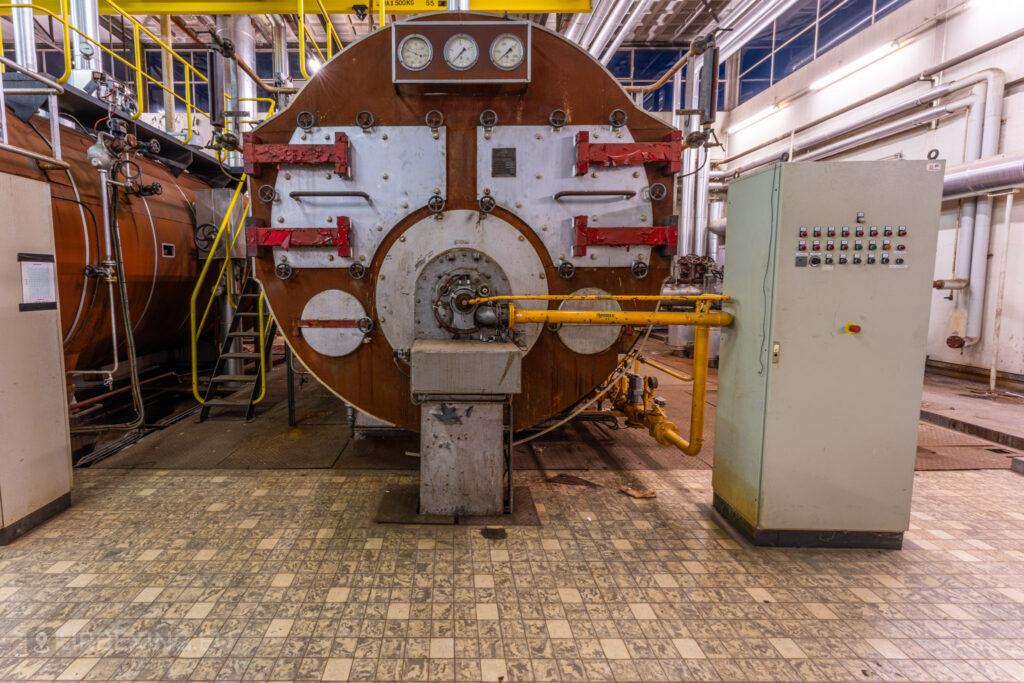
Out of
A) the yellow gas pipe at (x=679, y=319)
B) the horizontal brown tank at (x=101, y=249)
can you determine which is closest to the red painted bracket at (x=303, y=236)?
the yellow gas pipe at (x=679, y=319)

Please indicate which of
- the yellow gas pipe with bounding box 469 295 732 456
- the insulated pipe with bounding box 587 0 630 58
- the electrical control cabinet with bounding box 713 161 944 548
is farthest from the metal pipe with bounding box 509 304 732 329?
the insulated pipe with bounding box 587 0 630 58

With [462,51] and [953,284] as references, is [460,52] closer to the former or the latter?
[462,51]

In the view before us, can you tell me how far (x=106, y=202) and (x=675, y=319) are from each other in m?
4.64

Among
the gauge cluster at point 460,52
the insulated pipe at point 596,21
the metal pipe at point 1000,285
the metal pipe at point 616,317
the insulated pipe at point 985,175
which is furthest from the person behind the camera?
the insulated pipe at point 596,21

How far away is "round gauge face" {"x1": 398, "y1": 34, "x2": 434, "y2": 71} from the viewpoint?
3086 mm

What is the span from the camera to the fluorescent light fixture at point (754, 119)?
10.5 meters

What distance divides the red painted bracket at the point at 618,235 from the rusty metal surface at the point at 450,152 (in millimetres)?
117

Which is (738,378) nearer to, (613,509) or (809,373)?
(809,373)

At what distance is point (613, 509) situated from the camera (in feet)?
10.4

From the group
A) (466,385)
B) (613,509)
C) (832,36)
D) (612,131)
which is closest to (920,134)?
(832,36)

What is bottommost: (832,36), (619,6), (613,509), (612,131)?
(613,509)

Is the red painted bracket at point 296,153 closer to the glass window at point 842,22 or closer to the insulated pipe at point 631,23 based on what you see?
the insulated pipe at point 631,23

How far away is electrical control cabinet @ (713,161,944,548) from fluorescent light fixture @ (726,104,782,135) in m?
9.61

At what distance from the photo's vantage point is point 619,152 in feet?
10.6
